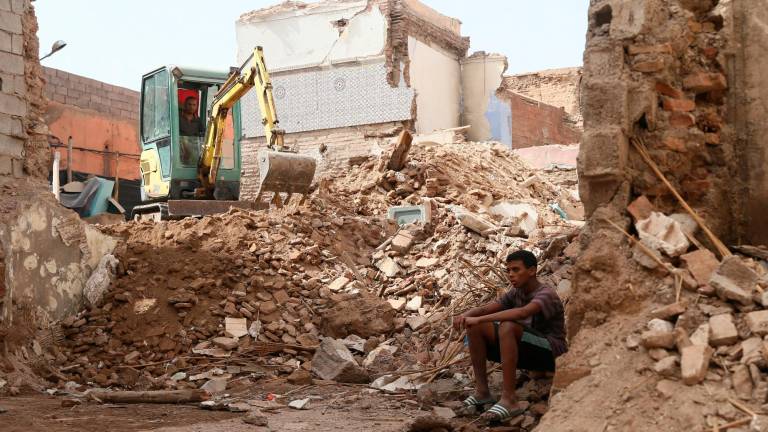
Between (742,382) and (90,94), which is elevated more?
(90,94)

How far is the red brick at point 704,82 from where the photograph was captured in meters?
4.85

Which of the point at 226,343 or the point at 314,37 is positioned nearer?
the point at 226,343

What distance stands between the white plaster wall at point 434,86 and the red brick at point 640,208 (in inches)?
575

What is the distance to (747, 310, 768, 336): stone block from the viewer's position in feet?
12.4

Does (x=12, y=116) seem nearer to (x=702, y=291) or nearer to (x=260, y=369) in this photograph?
(x=260, y=369)

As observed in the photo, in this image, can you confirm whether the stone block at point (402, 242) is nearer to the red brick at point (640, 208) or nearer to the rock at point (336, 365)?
the rock at point (336, 365)

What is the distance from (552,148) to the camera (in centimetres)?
1783

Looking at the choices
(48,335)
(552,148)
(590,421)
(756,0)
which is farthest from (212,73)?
(590,421)

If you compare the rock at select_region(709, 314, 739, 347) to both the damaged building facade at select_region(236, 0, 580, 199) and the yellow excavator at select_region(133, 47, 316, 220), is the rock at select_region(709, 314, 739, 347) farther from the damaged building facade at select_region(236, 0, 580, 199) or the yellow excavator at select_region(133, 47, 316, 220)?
the damaged building facade at select_region(236, 0, 580, 199)

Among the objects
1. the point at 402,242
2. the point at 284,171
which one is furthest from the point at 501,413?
the point at 284,171

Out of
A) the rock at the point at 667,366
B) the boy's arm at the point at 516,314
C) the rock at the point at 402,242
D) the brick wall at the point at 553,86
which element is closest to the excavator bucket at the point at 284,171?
the rock at the point at 402,242

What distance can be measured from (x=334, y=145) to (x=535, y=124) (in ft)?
18.9

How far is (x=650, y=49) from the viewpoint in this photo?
15.4 feet

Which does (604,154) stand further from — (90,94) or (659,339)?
(90,94)
